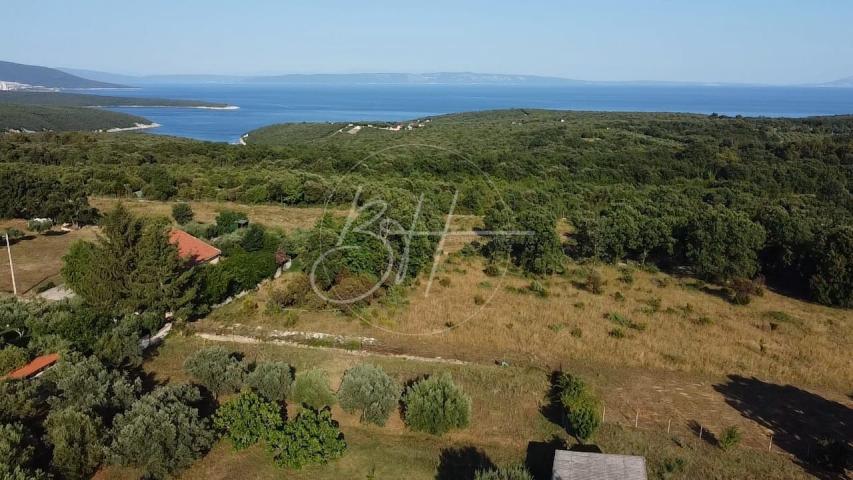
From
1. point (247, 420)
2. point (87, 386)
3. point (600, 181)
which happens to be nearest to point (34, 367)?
point (87, 386)

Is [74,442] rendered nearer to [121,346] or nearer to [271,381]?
[271,381]

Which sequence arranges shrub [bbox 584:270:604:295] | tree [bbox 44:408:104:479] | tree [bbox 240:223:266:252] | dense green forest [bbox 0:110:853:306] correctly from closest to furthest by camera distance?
tree [bbox 44:408:104:479] < shrub [bbox 584:270:604:295] < dense green forest [bbox 0:110:853:306] < tree [bbox 240:223:266:252]

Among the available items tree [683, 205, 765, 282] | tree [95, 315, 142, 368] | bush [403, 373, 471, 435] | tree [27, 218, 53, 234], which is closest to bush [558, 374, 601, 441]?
bush [403, 373, 471, 435]

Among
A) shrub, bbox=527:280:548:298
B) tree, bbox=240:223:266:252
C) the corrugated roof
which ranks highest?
tree, bbox=240:223:266:252

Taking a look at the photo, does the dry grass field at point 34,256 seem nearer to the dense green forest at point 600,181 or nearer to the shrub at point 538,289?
the dense green forest at point 600,181

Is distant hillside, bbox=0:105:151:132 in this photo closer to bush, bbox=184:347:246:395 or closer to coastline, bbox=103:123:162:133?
coastline, bbox=103:123:162:133

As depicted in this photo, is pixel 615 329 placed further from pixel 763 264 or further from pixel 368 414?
pixel 763 264

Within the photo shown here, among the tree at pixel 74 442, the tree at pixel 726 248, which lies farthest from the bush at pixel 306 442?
the tree at pixel 726 248
